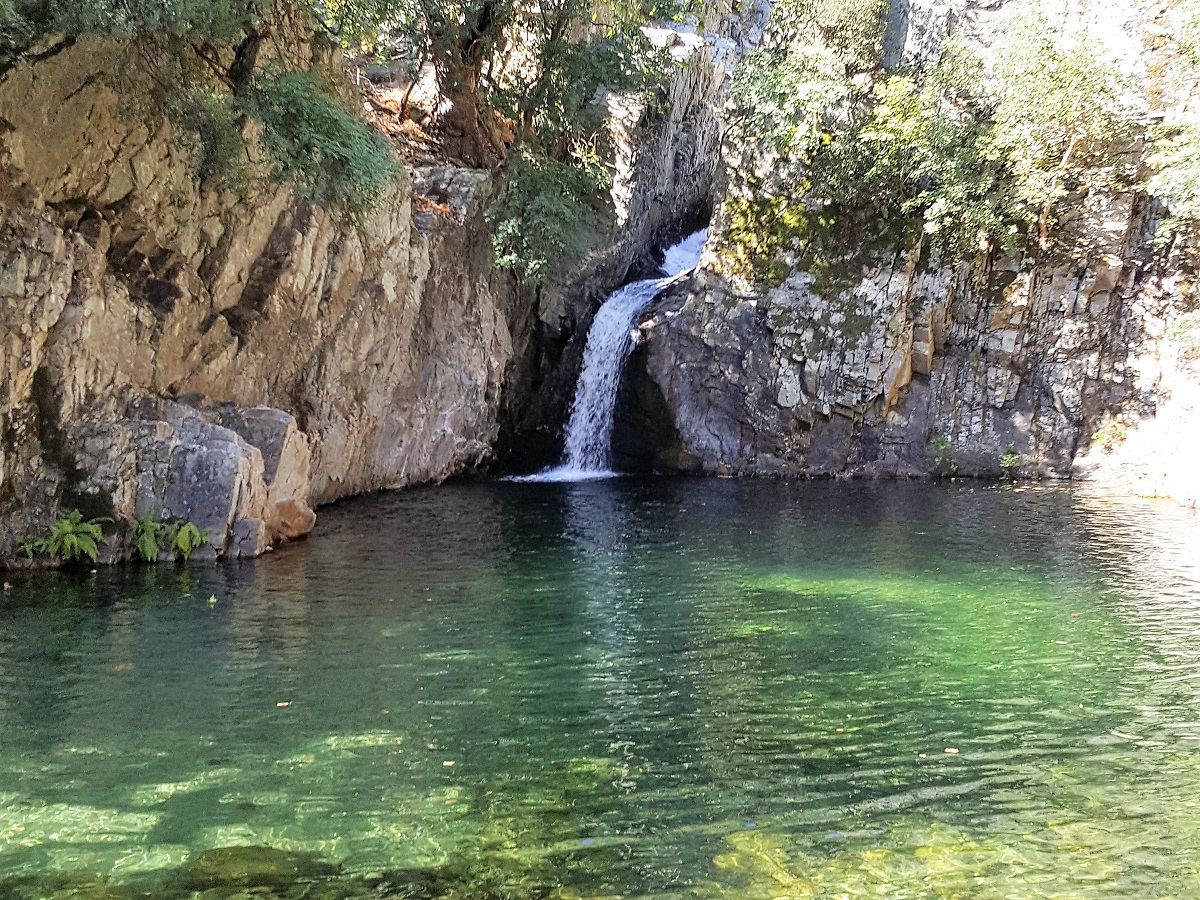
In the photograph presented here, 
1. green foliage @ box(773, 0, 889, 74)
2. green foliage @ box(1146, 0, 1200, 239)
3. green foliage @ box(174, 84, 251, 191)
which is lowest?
green foliage @ box(174, 84, 251, 191)

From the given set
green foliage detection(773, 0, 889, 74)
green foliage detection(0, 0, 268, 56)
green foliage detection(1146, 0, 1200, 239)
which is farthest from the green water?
green foliage detection(773, 0, 889, 74)

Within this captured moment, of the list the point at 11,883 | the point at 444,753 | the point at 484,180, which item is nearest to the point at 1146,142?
the point at 484,180

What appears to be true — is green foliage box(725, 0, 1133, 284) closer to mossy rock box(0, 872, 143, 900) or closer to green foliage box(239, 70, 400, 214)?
green foliage box(239, 70, 400, 214)

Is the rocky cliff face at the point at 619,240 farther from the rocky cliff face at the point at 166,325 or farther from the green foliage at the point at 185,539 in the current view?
Result: the green foliage at the point at 185,539

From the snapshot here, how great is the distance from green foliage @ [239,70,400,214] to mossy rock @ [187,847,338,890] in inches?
478

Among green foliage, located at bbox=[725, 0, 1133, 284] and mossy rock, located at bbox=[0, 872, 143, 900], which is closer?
mossy rock, located at bbox=[0, 872, 143, 900]

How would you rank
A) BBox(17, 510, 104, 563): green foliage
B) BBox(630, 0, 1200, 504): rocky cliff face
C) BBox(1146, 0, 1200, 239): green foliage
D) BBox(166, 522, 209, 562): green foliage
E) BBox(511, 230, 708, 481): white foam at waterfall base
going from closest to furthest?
BBox(17, 510, 104, 563): green foliage → BBox(166, 522, 209, 562): green foliage → BBox(1146, 0, 1200, 239): green foliage → BBox(630, 0, 1200, 504): rocky cliff face → BBox(511, 230, 708, 481): white foam at waterfall base

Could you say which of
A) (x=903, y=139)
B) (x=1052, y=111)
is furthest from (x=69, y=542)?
(x=1052, y=111)

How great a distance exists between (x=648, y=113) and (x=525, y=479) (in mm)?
11213

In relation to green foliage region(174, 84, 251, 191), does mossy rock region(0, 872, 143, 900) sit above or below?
below

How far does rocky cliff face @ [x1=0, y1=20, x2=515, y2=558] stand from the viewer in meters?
14.0

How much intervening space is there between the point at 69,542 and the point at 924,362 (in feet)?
69.2

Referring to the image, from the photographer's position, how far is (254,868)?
6168mm

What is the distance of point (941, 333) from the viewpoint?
2828cm
